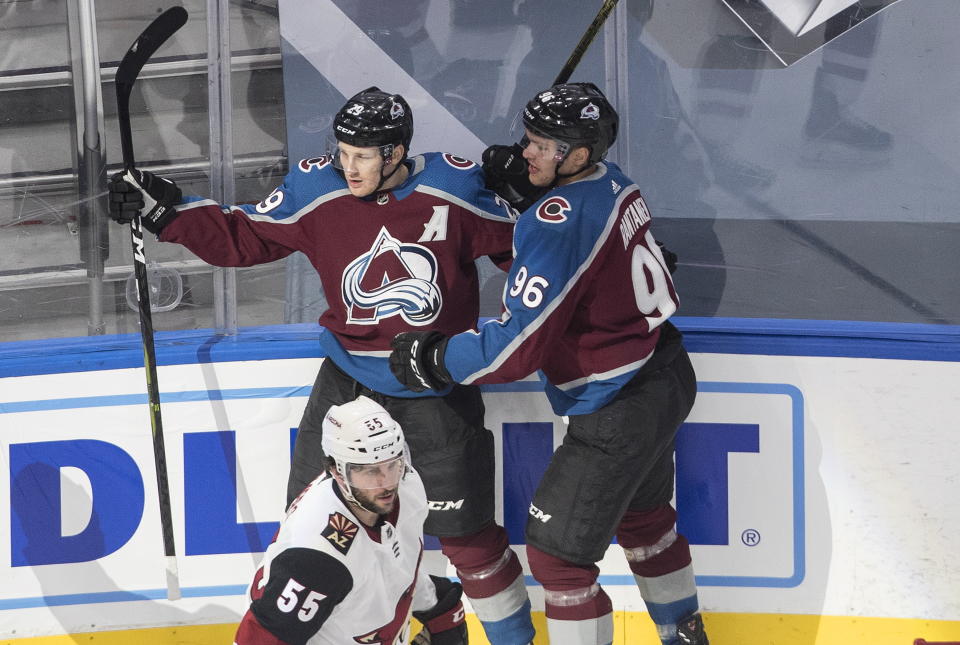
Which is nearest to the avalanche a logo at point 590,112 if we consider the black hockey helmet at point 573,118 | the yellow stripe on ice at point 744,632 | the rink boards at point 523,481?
the black hockey helmet at point 573,118

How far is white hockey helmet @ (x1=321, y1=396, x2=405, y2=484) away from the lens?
2143 millimetres

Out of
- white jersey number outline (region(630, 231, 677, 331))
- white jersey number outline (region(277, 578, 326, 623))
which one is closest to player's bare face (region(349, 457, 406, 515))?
white jersey number outline (region(277, 578, 326, 623))

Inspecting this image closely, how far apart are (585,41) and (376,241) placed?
742mm

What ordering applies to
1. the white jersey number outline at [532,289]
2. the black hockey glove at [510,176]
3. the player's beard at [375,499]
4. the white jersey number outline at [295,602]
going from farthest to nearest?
the black hockey glove at [510,176] < the white jersey number outline at [532,289] < the player's beard at [375,499] < the white jersey number outline at [295,602]

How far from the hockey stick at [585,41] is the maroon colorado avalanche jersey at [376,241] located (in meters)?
0.36

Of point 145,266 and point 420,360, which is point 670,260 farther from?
point 145,266

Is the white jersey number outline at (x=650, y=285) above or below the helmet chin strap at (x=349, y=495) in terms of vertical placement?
above

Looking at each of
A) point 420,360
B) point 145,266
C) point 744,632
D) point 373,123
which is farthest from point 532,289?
point 744,632

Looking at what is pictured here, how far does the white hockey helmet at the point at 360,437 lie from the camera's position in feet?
7.03

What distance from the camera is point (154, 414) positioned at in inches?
113

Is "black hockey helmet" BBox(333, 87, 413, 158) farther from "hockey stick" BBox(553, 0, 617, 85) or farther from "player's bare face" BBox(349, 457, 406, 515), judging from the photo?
"player's bare face" BBox(349, 457, 406, 515)

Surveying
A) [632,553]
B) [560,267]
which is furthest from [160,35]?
[632,553]

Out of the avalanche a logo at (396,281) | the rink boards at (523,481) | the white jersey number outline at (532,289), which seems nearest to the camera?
the white jersey number outline at (532,289)

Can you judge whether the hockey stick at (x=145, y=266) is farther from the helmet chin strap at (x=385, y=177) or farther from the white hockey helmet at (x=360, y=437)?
the white hockey helmet at (x=360, y=437)
